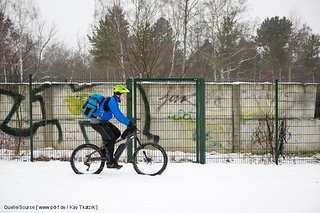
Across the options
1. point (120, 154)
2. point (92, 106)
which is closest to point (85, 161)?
point (120, 154)

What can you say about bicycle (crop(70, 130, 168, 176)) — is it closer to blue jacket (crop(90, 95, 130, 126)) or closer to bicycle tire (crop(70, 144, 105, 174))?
bicycle tire (crop(70, 144, 105, 174))

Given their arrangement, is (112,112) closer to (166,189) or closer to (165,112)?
(166,189)

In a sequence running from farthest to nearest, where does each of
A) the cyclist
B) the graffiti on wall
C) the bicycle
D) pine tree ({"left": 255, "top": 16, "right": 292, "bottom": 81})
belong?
pine tree ({"left": 255, "top": 16, "right": 292, "bottom": 81})
the graffiti on wall
the bicycle
the cyclist

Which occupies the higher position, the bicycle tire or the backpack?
the backpack

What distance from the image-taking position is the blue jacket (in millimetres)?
6520

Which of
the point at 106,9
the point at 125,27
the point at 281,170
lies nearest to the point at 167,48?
the point at 125,27

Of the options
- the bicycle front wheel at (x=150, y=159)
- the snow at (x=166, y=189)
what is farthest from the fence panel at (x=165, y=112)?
Answer: the bicycle front wheel at (x=150, y=159)

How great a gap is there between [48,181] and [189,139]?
4342mm

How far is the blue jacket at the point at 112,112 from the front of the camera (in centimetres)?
652

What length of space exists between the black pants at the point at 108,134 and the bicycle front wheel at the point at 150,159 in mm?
485

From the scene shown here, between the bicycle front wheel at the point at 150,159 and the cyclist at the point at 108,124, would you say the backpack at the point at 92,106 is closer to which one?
the cyclist at the point at 108,124

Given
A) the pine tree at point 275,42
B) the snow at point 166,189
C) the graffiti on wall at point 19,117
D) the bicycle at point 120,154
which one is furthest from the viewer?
the pine tree at point 275,42

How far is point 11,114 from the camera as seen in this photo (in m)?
9.63

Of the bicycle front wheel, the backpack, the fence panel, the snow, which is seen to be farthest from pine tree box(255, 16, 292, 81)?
the backpack
